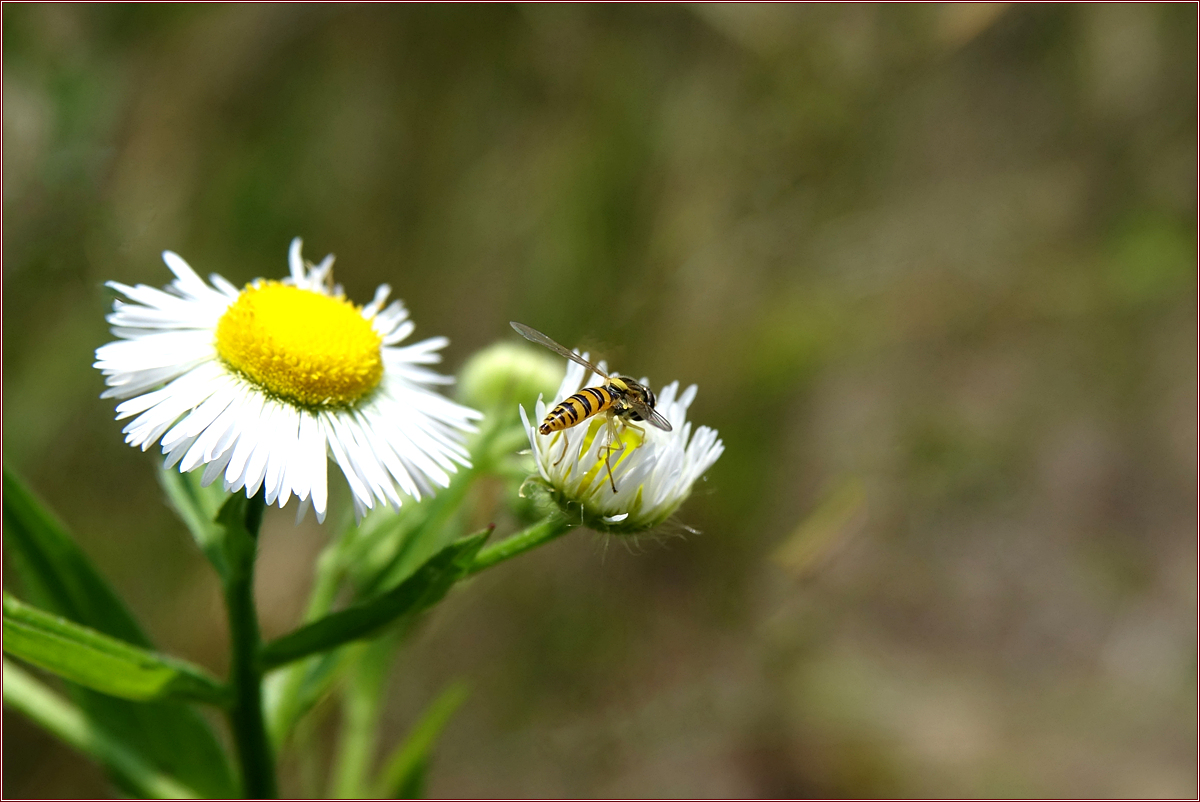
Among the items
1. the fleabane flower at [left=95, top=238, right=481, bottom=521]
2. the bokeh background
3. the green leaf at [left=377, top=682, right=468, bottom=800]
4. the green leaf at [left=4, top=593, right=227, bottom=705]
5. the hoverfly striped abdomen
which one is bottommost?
the green leaf at [left=4, top=593, right=227, bottom=705]

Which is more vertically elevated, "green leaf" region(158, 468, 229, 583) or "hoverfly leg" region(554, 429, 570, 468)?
"hoverfly leg" region(554, 429, 570, 468)

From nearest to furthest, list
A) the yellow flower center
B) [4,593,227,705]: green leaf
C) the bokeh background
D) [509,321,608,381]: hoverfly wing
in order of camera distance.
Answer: [4,593,227,705]: green leaf < the yellow flower center < [509,321,608,381]: hoverfly wing < the bokeh background

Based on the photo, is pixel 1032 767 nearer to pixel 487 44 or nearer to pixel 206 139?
pixel 487 44

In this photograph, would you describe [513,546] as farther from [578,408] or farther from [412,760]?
[412,760]

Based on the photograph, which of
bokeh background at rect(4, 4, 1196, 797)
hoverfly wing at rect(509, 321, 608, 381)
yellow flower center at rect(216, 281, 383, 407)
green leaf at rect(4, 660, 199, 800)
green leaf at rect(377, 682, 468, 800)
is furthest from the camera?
bokeh background at rect(4, 4, 1196, 797)

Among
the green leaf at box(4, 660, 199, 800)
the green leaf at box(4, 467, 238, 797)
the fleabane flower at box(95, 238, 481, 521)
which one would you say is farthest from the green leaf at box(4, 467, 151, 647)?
the fleabane flower at box(95, 238, 481, 521)

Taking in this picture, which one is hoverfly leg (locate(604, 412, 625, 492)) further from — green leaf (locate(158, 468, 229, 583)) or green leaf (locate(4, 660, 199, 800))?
green leaf (locate(4, 660, 199, 800))

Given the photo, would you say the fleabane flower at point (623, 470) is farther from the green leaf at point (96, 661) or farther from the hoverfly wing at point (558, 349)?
the green leaf at point (96, 661)

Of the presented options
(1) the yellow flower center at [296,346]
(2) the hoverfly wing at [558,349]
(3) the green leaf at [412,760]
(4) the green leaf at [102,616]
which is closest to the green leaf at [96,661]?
(4) the green leaf at [102,616]

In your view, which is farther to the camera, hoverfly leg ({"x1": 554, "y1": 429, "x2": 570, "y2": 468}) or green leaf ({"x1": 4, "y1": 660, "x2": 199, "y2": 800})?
green leaf ({"x1": 4, "y1": 660, "x2": 199, "y2": 800})
